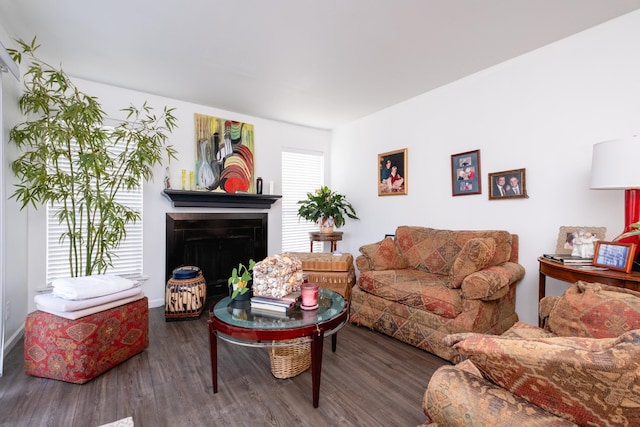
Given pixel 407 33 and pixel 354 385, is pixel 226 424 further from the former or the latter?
pixel 407 33

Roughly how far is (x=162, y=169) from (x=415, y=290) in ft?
10.9

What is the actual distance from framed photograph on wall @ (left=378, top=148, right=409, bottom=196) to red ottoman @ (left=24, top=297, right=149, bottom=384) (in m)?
3.43

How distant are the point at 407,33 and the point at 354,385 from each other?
2.75m

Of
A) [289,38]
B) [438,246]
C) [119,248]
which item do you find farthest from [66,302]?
[438,246]

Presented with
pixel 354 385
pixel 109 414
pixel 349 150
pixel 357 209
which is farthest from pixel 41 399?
pixel 349 150

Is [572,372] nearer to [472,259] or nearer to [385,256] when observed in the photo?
[472,259]

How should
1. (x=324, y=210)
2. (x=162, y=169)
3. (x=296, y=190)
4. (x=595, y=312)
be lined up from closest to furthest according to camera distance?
(x=595, y=312), (x=162, y=169), (x=324, y=210), (x=296, y=190)

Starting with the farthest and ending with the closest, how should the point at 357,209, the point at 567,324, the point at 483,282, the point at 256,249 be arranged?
the point at 357,209, the point at 256,249, the point at 483,282, the point at 567,324

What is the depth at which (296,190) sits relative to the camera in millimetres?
5023

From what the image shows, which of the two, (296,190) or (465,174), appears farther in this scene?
(296,190)

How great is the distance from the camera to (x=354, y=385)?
81.5 inches

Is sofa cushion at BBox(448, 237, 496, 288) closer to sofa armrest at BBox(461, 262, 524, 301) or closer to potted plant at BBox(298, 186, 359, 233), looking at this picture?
sofa armrest at BBox(461, 262, 524, 301)

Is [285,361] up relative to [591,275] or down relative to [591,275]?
down

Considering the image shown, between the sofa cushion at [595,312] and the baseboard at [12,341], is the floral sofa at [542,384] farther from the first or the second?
the baseboard at [12,341]
